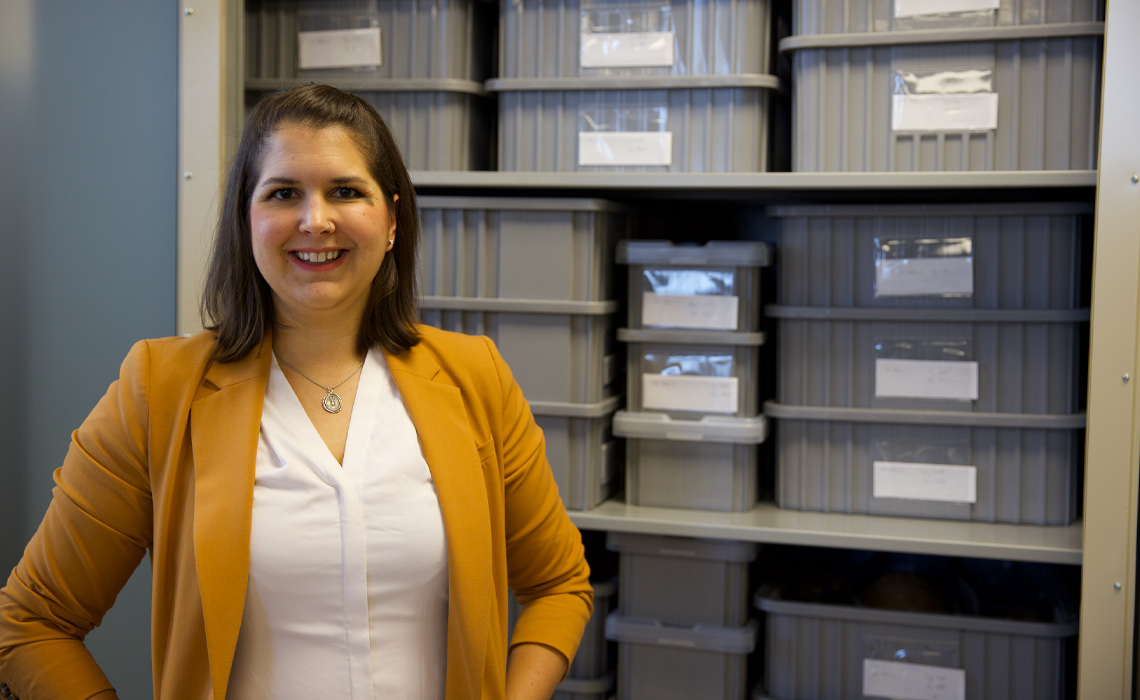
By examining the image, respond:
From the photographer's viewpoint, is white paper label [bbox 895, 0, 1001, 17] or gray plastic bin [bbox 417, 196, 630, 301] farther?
gray plastic bin [bbox 417, 196, 630, 301]

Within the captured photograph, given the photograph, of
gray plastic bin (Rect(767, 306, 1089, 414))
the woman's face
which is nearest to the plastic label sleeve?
gray plastic bin (Rect(767, 306, 1089, 414))

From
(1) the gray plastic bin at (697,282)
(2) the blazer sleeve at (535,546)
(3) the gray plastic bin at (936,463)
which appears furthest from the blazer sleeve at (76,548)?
(3) the gray plastic bin at (936,463)

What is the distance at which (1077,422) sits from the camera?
63.2 inches

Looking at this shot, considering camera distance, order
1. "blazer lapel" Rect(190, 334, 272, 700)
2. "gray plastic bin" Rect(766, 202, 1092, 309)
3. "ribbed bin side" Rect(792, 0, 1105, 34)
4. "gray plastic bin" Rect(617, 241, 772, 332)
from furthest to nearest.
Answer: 1. "gray plastic bin" Rect(617, 241, 772, 332)
2. "gray plastic bin" Rect(766, 202, 1092, 309)
3. "ribbed bin side" Rect(792, 0, 1105, 34)
4. "blazer lapel" Rect(190, 334, 272, 700)

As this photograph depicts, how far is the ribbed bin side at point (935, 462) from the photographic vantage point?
64.9 inches

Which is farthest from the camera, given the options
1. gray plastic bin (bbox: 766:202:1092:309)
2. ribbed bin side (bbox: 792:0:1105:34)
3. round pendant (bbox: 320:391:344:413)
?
gray plastic bin (bbox: 766:202:1092:309)

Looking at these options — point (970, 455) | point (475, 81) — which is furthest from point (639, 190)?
point (970, 455)

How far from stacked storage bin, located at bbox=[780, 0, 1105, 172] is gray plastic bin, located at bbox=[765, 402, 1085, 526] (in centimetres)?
44

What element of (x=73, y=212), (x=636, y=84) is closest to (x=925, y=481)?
(x=636, y=84)

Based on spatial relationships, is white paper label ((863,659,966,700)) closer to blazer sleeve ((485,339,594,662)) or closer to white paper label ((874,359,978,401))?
white paper label ((874,359,978,401))

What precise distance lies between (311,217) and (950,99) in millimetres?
1062

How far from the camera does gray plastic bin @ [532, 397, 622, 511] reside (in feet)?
5.66

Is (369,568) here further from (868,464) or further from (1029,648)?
(1029,648)

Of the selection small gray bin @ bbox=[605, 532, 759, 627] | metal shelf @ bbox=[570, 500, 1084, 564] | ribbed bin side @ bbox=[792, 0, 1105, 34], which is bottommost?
small gray bin @ bbox=[605, 532, 759, 627]
